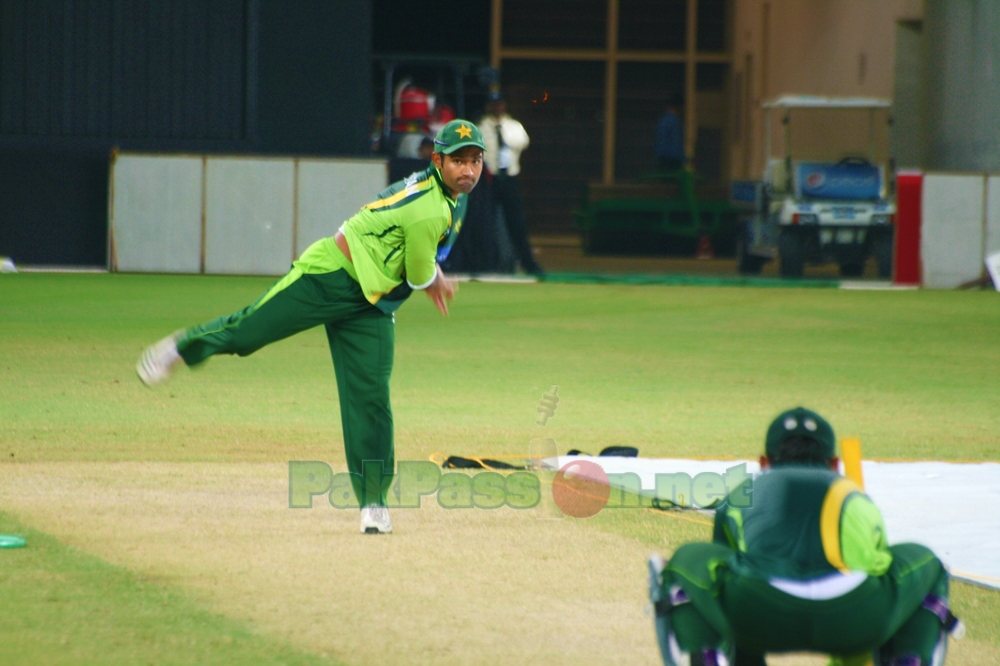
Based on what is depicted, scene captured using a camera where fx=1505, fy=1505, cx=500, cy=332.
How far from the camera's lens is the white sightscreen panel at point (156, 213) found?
2006cm

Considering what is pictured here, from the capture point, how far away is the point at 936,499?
711cm

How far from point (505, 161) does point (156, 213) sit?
4.76 meters

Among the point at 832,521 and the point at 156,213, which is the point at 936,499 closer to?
the point at 832,521

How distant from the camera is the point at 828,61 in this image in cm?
2964

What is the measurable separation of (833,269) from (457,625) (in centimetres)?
2089

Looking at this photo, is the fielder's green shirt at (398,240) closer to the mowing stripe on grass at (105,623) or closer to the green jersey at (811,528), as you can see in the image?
the mowing stripe on grass at (105,623)

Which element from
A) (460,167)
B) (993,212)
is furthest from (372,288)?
(993,212)

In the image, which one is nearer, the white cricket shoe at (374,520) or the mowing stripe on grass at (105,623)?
the mowing stripe on grass at (105,623)

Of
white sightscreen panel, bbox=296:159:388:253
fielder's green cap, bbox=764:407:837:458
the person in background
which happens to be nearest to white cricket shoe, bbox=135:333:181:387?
fielder's green cap, bbox=764:407:837:458

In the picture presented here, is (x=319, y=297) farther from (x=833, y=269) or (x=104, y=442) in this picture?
(x=833, y=269)

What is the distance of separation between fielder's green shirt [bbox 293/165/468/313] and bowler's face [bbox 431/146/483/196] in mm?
52

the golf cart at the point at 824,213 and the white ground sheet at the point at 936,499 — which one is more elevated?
the golf cart at the point at 824,213

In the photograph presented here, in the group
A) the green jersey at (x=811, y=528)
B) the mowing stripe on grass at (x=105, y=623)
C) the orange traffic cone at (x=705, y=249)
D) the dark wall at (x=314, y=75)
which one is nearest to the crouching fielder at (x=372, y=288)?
the mowing stripe on grass at (x=105, y=623)

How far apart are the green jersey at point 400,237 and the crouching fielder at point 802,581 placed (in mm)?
2535
